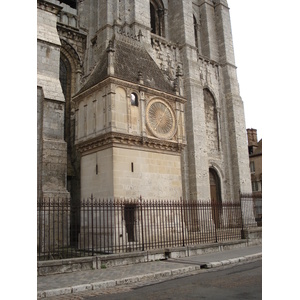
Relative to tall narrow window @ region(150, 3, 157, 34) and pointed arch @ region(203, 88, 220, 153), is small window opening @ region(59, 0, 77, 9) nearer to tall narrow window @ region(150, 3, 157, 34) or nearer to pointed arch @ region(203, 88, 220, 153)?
tall narrow window @ region(150, 3, 157, 34)

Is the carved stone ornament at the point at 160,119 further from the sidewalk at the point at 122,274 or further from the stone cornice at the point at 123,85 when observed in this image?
the sidewalk at the point at 122,274

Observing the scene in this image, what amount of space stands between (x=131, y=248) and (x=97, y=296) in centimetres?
468

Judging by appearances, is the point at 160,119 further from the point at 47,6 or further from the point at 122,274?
the point at 47,6

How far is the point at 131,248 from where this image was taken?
10805mm

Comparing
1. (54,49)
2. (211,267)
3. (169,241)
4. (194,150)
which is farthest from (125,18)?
(211,267)

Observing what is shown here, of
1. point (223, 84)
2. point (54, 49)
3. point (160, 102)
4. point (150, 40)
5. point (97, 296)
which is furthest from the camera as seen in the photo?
point (223, 84)

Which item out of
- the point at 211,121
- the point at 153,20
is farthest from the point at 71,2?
the point at 211,121

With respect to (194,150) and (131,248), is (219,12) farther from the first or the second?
(131,248)

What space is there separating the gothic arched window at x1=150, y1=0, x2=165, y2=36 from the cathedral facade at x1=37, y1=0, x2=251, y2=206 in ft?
0.26

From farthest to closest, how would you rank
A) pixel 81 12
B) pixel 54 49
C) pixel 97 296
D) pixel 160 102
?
pixel 81 12 → pixel 54 49 → pixel 160 102 → pixel 97 296

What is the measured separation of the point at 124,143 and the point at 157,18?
15.2 meters

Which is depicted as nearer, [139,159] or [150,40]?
[139,159]

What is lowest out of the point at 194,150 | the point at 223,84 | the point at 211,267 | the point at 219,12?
the point at 211,267

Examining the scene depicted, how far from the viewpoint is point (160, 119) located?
13227 millimetres
